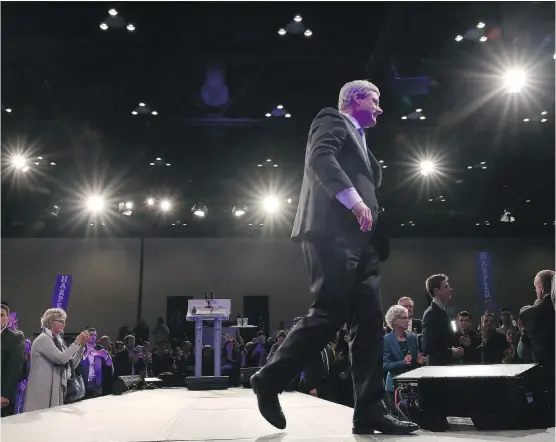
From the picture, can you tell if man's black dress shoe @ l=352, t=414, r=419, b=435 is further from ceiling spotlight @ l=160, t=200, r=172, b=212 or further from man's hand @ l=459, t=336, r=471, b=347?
ceiling spotlight @ l=160, t=200, r=172, b=212

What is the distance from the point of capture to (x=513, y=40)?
5.95m

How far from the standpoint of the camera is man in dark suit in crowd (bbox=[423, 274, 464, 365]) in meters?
3.64

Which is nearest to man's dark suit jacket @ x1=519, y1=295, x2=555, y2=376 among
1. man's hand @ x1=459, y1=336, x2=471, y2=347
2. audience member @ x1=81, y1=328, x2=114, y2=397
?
man's hand @ x1=459, y1=336, x2=471, y2=347

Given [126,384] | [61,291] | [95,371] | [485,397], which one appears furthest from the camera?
[61,291]

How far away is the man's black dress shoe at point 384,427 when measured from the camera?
165cm

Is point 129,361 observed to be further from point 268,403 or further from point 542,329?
point 268,403

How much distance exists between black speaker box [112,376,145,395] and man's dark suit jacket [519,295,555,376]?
3.80 m

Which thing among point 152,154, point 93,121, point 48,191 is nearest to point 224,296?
point 48,191

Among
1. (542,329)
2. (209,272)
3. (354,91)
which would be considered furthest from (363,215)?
(209,272)

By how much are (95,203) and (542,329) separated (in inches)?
439

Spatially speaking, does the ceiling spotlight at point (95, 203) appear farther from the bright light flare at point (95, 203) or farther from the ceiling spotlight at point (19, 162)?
the ceiling spotlight at point (19, 162)

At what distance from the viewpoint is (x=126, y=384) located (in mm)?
5652

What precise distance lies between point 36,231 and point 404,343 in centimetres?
1380

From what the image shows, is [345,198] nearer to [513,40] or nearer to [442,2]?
[442,2]
